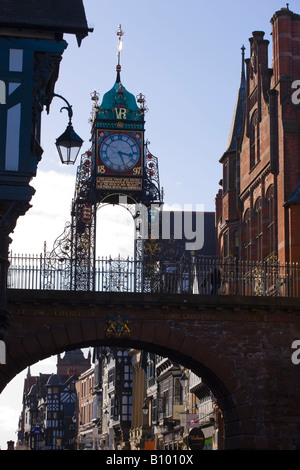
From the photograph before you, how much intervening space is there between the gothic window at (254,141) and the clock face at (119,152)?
278 inches

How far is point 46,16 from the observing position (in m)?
24.2

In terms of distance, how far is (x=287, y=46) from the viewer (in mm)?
39125

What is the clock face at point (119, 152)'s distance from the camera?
36.1 m

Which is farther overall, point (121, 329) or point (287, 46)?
point (287, 46)

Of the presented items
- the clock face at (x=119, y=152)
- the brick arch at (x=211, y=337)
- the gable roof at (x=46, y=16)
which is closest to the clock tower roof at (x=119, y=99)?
the clock face at (x=119, y=152)

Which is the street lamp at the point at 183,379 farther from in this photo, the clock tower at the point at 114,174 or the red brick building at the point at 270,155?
the clock tower at the point at 114,174

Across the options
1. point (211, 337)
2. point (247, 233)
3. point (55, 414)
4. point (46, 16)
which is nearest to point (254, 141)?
point (247, 233)

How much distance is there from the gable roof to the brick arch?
29.1 ft

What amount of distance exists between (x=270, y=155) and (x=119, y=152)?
6.25 m

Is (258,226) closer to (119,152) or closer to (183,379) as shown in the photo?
(119,152)

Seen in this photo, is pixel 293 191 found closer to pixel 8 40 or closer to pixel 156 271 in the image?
pixel 156 271

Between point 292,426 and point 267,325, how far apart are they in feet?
10.3
